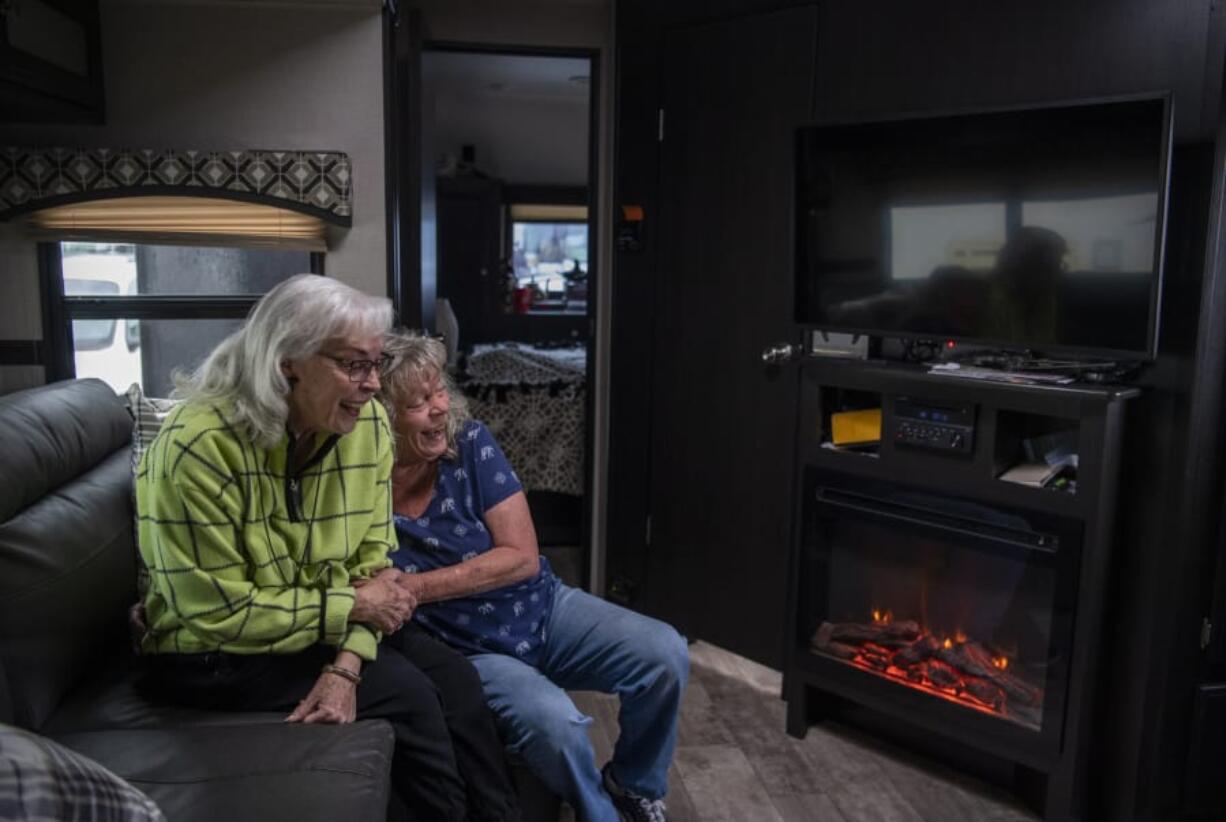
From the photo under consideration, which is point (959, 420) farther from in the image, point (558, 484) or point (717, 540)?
point (558, 484)

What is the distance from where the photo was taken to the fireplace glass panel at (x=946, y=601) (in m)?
2.46

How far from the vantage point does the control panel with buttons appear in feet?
8.19

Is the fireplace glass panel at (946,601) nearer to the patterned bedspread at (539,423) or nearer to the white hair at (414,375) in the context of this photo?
the white hair at (414,375)

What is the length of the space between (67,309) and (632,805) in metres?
2.11

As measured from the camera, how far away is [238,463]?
1724 mm

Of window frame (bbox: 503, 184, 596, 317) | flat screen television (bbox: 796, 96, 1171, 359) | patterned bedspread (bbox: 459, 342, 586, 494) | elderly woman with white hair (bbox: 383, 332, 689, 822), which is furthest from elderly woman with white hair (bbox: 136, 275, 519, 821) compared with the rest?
window frame (bbox: 503, 184, 596, 317)

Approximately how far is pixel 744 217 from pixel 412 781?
2070mm

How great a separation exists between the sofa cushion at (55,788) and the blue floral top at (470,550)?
1.18 meters

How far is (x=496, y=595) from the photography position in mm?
2176

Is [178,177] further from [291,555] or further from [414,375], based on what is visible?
[291,555]

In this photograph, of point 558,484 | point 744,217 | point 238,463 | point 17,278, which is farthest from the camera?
point 558,484

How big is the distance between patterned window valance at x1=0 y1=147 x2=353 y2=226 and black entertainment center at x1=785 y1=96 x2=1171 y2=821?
53.6 inches

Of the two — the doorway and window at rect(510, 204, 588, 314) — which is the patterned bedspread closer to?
the doorway

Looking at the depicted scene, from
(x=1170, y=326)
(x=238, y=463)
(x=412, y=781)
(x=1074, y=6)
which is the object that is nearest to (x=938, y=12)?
(x=1074, y=6)
